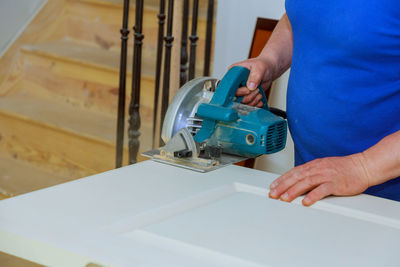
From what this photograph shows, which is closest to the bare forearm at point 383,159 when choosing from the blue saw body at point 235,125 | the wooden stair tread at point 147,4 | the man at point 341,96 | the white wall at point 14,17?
the man at point 341,96

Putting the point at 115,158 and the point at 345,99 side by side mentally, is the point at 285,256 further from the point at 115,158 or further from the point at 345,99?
the point at 115,158

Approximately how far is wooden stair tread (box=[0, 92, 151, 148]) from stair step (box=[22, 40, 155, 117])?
0.18 ft

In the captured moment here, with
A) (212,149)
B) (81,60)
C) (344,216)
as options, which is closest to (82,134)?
(81,60)

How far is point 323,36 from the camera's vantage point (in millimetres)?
1181

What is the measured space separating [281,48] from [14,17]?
1.77m

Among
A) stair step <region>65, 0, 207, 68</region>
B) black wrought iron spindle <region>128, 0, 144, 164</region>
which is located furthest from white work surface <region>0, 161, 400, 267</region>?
stair step <region>65, 0, 207, 68</region>

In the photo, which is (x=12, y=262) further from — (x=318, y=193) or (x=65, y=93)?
(x=318, y=193)

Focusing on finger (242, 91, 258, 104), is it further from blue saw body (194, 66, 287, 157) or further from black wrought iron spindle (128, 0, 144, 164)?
black wrought iron spindle (128, 0, 144, 164)

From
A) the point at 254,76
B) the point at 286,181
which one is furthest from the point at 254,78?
the point at 286,181

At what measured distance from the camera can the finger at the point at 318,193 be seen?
1.01m

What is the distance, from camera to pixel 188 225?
87 cm

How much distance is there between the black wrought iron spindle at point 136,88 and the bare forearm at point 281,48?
0.71 m

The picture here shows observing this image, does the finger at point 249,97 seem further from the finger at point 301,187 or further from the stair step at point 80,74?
the stair step at point 80,74

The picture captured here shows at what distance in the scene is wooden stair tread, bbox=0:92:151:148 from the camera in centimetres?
232
